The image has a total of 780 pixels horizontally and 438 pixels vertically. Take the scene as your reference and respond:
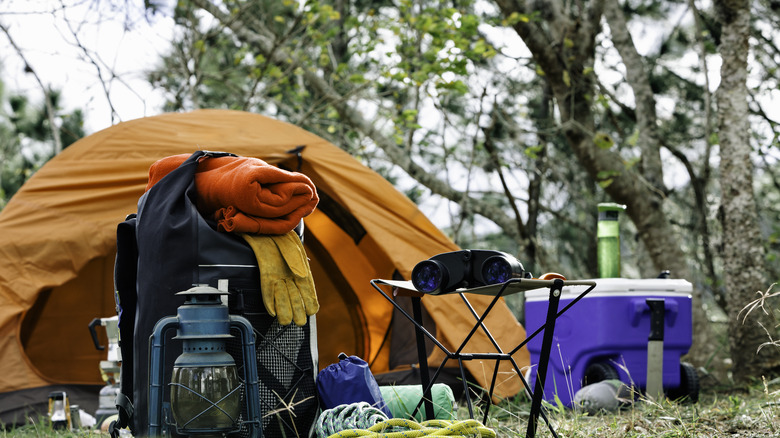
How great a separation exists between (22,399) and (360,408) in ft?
7.07

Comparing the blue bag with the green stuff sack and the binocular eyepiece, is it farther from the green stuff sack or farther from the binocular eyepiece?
the binocular eyepiece

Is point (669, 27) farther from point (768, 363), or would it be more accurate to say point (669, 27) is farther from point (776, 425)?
point (776, 425)

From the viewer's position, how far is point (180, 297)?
6.26 feet

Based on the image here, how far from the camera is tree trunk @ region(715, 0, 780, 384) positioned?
11.7 feet

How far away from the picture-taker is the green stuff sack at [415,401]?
2324 millimetres

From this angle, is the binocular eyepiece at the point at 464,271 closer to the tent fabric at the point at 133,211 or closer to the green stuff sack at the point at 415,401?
the green stuff sack at the point at 415,401

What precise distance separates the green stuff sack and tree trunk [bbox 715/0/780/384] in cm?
182

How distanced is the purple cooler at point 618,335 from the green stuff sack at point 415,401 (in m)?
0.82

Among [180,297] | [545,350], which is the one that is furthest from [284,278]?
[545,350]

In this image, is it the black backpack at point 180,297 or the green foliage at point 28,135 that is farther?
the green foliage at point 28,135

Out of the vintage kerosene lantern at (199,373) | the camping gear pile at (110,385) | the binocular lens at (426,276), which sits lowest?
the camping gear pile at (110,385)

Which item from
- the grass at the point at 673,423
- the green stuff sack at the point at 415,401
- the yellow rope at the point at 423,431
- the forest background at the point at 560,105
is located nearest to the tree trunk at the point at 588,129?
the forest background at the point at 560,105

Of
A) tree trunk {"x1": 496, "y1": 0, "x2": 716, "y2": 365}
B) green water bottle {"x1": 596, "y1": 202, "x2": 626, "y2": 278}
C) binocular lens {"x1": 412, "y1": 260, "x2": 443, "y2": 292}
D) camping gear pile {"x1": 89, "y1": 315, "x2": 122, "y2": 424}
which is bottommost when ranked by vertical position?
camping gear pile {"x1": 89, "y1": 315, "x2": 122, "y2": 424}

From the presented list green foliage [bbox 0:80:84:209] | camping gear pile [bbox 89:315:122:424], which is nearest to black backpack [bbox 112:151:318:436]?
camping gear pile [bbox 89:315:122:424]
